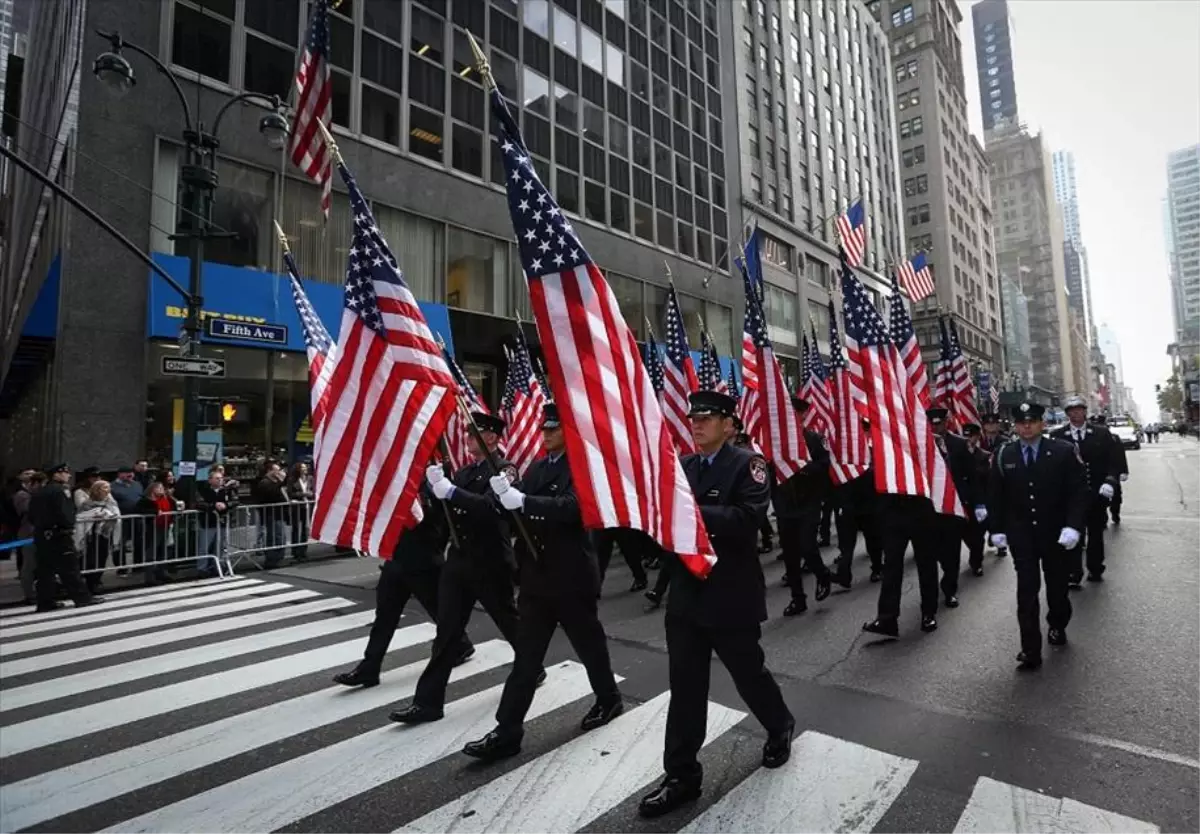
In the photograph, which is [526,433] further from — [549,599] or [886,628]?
[549,599]

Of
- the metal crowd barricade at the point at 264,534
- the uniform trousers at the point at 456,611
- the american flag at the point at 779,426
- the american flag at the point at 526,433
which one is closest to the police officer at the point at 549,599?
the uniform trousers at the point at 456,611

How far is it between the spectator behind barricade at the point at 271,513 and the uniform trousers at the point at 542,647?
9.38 m

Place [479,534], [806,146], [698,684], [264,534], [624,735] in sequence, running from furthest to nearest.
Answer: [806,146], [264,534], [479,534], [624,735], [698,684]

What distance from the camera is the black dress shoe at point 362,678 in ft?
17.3

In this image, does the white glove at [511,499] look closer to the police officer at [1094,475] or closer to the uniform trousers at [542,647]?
the uniform trousers at [542,647]

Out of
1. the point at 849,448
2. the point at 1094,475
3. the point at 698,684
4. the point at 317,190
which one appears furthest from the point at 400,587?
the point at 317,190

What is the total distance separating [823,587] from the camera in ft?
25.7

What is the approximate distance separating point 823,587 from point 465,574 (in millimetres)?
4763

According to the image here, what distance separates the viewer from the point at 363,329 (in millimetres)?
5254

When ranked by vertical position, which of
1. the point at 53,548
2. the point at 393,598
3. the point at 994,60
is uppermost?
the point at 994,60

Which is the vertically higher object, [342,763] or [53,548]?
[53,548]

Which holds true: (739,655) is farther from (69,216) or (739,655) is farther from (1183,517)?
(69,216)

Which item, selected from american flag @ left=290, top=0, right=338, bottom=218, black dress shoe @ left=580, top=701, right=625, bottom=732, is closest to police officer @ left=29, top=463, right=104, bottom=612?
american flag @ left=290, top=0, right=338, bottom=218

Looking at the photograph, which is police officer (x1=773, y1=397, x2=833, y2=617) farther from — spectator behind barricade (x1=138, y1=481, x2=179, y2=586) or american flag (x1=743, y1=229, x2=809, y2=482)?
spectator behind barricade (x1=138, y1=481, x2=179, y2=586)
